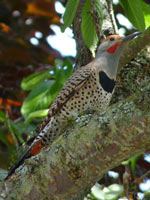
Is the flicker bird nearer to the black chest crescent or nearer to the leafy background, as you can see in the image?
the black chest crescent

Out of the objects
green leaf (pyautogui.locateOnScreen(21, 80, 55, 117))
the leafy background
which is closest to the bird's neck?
the leafy background

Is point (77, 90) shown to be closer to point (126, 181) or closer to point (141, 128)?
point (126, 181)

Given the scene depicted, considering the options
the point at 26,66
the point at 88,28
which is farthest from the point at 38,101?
the point at 88,28

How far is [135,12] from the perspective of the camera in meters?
2.52

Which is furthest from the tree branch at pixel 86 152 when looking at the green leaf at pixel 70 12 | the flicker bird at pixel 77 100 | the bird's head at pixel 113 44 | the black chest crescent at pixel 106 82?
the bird's head at pixel 113 44

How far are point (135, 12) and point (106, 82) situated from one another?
1.18 metres

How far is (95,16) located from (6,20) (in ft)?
12.6

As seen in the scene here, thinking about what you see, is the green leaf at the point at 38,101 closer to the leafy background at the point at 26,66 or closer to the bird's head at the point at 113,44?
the leafy background at the point at 26,66

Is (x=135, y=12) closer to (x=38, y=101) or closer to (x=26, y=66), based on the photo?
(x=38, y=101)

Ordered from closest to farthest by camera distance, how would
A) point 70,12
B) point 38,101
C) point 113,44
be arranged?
point 70,12, point 113,44, point 38,101

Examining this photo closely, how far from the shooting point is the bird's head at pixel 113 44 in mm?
3957

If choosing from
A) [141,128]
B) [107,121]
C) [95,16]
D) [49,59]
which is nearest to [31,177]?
[107,121]

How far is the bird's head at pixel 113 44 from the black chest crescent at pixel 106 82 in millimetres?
426

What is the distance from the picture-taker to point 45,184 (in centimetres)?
246
